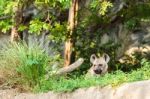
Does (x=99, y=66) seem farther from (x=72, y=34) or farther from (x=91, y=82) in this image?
(x=91, y=82)

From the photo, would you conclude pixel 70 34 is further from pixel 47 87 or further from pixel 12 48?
pixel 47 87

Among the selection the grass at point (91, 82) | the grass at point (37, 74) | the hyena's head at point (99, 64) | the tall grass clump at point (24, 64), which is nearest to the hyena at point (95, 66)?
the hyena's head at point (99, 64)

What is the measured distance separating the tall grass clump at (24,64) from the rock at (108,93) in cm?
50

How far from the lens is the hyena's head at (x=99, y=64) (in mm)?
12161

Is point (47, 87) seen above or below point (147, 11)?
below

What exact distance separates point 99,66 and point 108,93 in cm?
331

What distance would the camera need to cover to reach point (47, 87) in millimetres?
10516

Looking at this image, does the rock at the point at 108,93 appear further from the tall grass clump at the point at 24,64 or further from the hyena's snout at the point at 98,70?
the hyena's snout at the point at 98,70

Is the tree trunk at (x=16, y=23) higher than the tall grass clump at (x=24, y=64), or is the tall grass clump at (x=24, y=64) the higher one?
the tree trunk at (x=16, y=23)

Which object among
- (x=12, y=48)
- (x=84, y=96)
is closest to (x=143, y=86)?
(x=84, y=96)

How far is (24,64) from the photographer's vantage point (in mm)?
11195

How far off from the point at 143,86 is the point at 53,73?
3.13 meters

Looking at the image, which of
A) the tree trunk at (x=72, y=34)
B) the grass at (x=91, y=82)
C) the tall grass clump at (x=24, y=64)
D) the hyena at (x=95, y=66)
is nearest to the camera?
the grass at (x=91, y=82)

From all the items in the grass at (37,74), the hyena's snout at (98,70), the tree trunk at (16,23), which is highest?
the tree trunk at (16,23)
